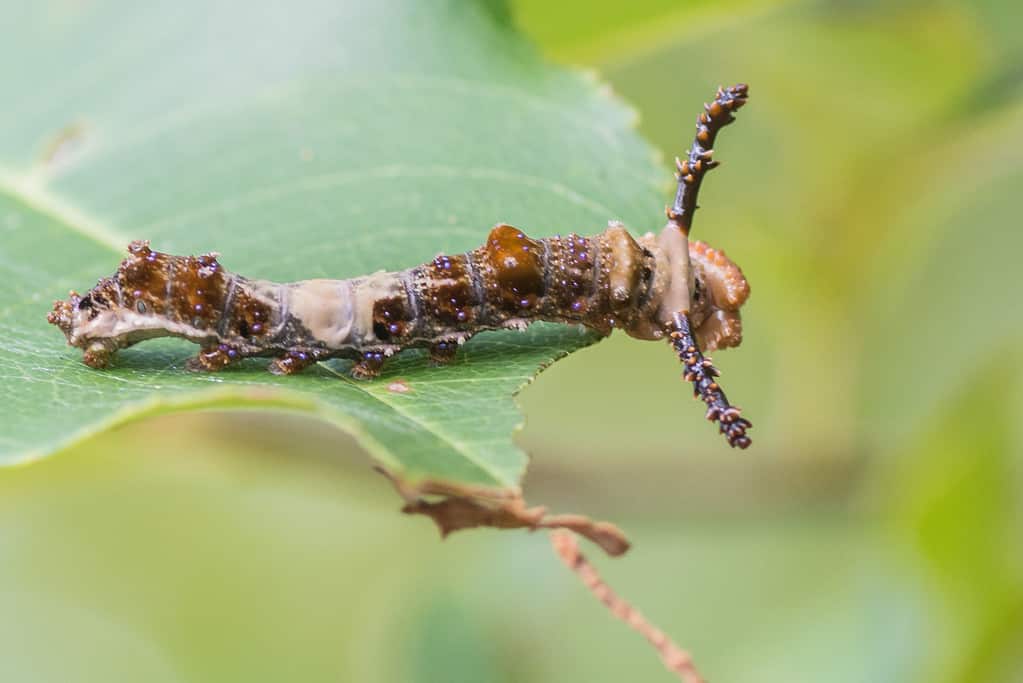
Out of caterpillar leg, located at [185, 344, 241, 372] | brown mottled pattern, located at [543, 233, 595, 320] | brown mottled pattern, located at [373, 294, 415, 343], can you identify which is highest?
brown mottled pattern, located at [543, 233, 595, 320]

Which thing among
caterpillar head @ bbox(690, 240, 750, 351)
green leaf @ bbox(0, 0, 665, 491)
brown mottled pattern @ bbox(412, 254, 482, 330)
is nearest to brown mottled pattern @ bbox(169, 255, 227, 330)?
green leaf @ bbox(0, 0, 665, 491)

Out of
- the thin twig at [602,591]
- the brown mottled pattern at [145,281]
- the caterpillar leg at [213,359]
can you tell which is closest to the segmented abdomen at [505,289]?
the caterpillar leg at [213,359]

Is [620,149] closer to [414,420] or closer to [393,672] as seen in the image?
[414,420]

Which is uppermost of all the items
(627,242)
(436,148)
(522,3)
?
(522,3)

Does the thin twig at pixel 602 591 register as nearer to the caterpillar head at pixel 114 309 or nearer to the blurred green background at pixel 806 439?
the caterpillar head at pixel 114 309

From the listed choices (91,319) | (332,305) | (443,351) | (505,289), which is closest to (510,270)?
(505,289)

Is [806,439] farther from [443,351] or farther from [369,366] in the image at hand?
[369,366]

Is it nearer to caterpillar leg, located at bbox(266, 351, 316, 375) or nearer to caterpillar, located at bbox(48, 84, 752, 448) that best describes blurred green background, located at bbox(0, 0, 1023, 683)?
caterpillar, located at bbox(48, 84, 752, 448)

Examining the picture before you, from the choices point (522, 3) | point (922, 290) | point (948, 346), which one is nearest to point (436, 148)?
point (522, 3)

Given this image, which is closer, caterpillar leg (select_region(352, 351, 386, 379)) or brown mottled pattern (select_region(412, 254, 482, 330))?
caterpillar leg (select_region(352, 351, 386, 379))
